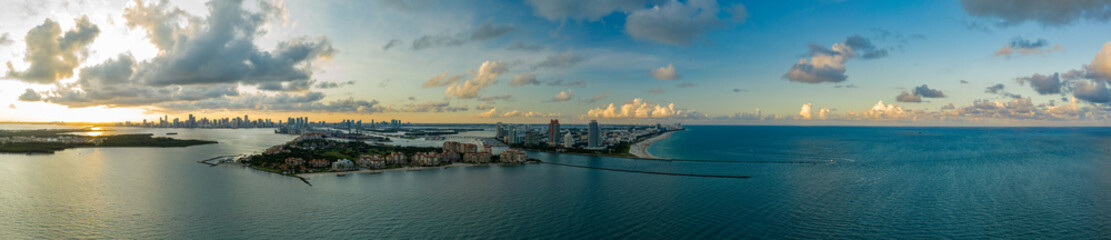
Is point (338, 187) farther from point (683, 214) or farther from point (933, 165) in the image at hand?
point (933, 165)

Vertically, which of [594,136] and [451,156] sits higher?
[594,136]

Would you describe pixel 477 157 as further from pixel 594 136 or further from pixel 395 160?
pixel 594 136

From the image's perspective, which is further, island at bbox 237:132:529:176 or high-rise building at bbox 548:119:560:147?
high-rise building at bbox 548:119:560:147

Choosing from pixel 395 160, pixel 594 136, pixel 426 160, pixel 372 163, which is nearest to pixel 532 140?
pixel 594 136

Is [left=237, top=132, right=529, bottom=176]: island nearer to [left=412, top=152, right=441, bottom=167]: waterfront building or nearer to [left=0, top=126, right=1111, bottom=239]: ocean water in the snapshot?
[left=412, top=152, right=441, bottom=167]: waterfront building

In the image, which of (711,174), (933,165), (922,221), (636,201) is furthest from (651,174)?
(933,165)

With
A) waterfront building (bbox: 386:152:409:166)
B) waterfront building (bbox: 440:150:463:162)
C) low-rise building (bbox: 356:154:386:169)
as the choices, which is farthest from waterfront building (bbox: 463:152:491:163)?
low-rise building (bbox: 356:154:386:169)
